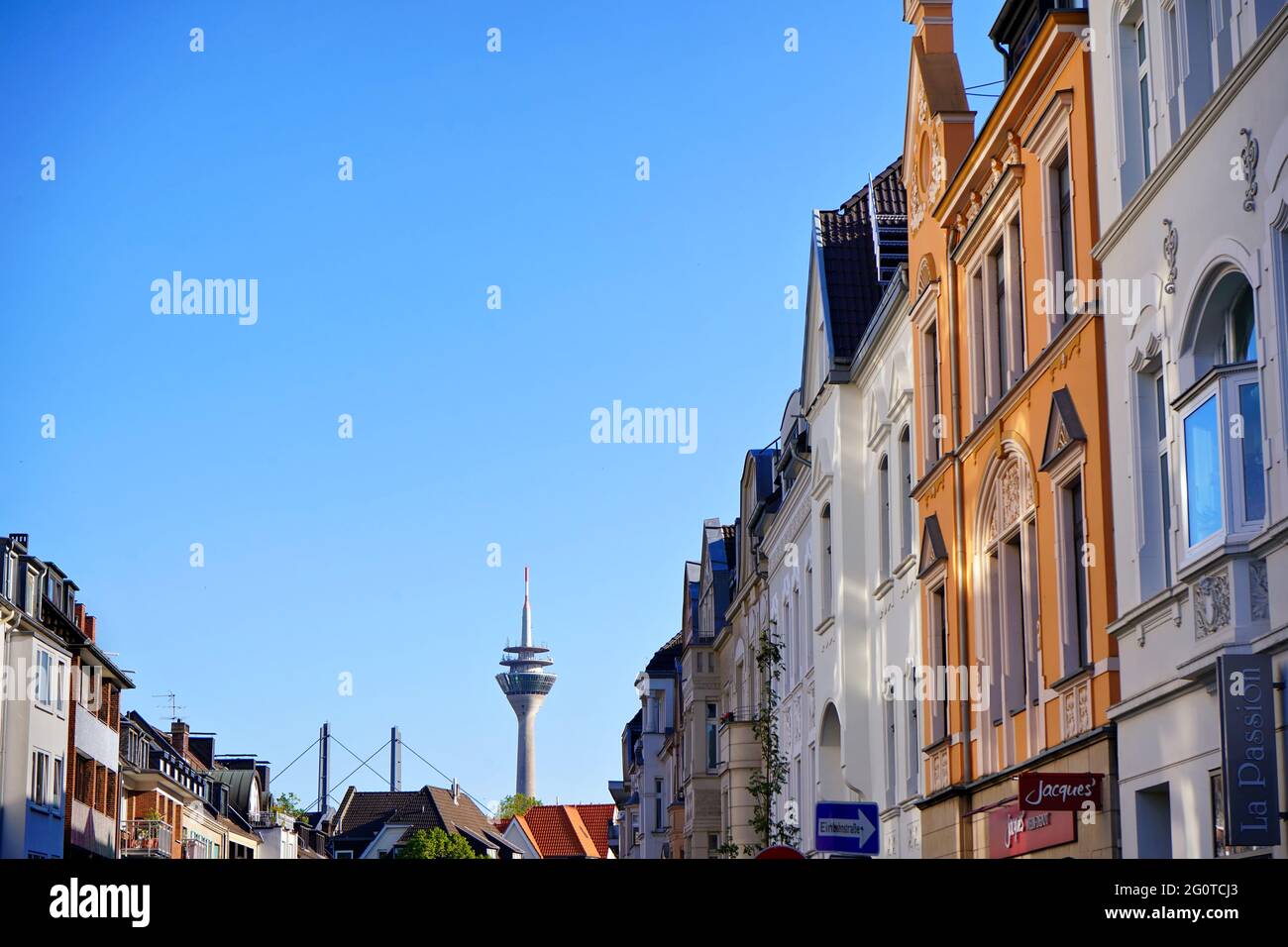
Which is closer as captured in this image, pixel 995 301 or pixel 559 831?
pixel 995 301

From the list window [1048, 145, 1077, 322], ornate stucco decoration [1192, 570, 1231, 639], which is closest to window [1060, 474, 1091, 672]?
window [1048, 145, 1077, 322]

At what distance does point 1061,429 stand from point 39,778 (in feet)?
135

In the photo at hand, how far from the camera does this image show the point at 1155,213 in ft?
60.3

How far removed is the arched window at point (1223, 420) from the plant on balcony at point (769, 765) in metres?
22.9

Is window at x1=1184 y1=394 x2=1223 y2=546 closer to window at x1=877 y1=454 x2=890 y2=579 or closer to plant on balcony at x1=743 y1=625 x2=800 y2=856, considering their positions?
window at x1=877 y1=454 x2=890 y2=579

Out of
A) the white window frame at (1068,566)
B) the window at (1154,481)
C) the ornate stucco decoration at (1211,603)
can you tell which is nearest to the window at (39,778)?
the white window frame at (1068,566)

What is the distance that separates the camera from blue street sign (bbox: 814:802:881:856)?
21.2 metres

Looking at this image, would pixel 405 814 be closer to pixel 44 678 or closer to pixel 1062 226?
pixel 44 678

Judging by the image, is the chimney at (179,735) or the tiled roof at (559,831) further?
the tiled roof at (559,831)

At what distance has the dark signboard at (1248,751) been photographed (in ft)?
49.1

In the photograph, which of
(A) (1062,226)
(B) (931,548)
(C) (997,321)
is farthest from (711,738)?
(A) (1062,226)

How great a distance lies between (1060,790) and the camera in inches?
775

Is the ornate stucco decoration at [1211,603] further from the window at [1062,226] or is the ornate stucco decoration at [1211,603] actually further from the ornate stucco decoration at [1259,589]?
the window at [1062,226]
